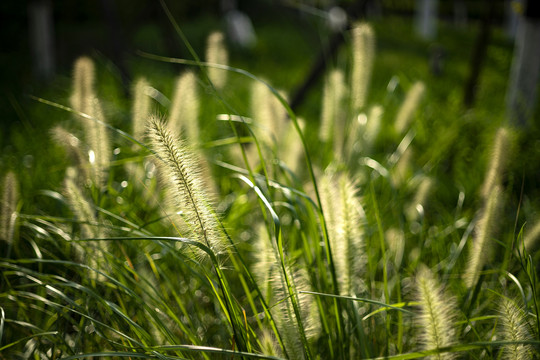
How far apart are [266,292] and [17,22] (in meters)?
5.76

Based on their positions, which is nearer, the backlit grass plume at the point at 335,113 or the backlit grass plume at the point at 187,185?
the backlit grass plume at the point at 187,185

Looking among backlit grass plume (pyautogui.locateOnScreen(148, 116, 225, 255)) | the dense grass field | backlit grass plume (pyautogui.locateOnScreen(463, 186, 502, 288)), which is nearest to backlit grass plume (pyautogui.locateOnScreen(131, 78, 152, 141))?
the dense grass field

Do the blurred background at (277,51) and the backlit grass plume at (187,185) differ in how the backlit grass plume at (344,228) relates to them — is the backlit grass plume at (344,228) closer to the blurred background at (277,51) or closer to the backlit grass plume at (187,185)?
the backlit grass plume at (187,185)

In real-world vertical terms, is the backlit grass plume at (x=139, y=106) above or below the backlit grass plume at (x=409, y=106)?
below

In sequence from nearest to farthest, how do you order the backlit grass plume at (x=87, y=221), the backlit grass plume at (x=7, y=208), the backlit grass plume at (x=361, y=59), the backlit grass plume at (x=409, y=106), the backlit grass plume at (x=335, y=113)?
the backlit grass plume at (x=87, y=221) < the backlit grass plume at (x=7, y=208) < the backlit grass plume at (x=361, y=59) < the backlit grass plume at (x=335, y=113) < the backlit grass plume at (x=409, y=106)

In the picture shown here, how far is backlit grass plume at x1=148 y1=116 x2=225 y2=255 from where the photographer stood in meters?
0.56

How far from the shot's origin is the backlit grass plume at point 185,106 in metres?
1.08

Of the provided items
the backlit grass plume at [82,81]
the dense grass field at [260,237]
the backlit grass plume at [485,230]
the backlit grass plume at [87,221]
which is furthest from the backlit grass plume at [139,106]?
the backlit grass plume at [485,230]

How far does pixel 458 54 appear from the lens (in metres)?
6.41

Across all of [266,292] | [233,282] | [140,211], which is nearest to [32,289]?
[140,211]

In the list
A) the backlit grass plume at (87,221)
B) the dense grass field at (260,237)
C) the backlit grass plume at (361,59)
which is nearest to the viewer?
the dense grass field at (260,237)

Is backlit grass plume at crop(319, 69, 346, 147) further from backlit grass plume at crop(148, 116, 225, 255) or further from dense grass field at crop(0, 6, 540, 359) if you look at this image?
backlit grass plume at crop(148, 116, 225, 255)

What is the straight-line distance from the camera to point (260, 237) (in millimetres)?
791

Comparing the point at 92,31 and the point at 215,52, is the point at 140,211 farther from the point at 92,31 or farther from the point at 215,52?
the point at 92,31
